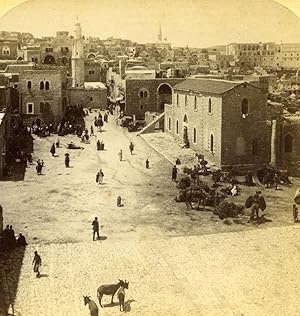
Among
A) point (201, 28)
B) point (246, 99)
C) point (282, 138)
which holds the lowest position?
point (282, 138)

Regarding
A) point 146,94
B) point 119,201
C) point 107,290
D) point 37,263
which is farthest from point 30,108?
point 107,290

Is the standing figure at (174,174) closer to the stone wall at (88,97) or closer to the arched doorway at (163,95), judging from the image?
the arched doorway at (163,95)

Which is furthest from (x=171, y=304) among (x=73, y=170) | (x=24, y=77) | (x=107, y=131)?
(x=24, y=77)

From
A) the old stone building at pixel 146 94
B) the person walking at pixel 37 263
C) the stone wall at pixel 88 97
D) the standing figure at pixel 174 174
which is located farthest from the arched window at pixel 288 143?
the stone wall at pixel 88 97

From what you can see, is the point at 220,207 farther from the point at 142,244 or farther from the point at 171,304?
the point at 171,304

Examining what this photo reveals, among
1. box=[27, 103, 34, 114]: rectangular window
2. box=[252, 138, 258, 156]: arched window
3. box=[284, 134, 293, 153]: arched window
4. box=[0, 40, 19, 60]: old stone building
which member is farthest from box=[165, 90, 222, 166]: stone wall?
box=[0, 40, 19, 60]: old stone building
